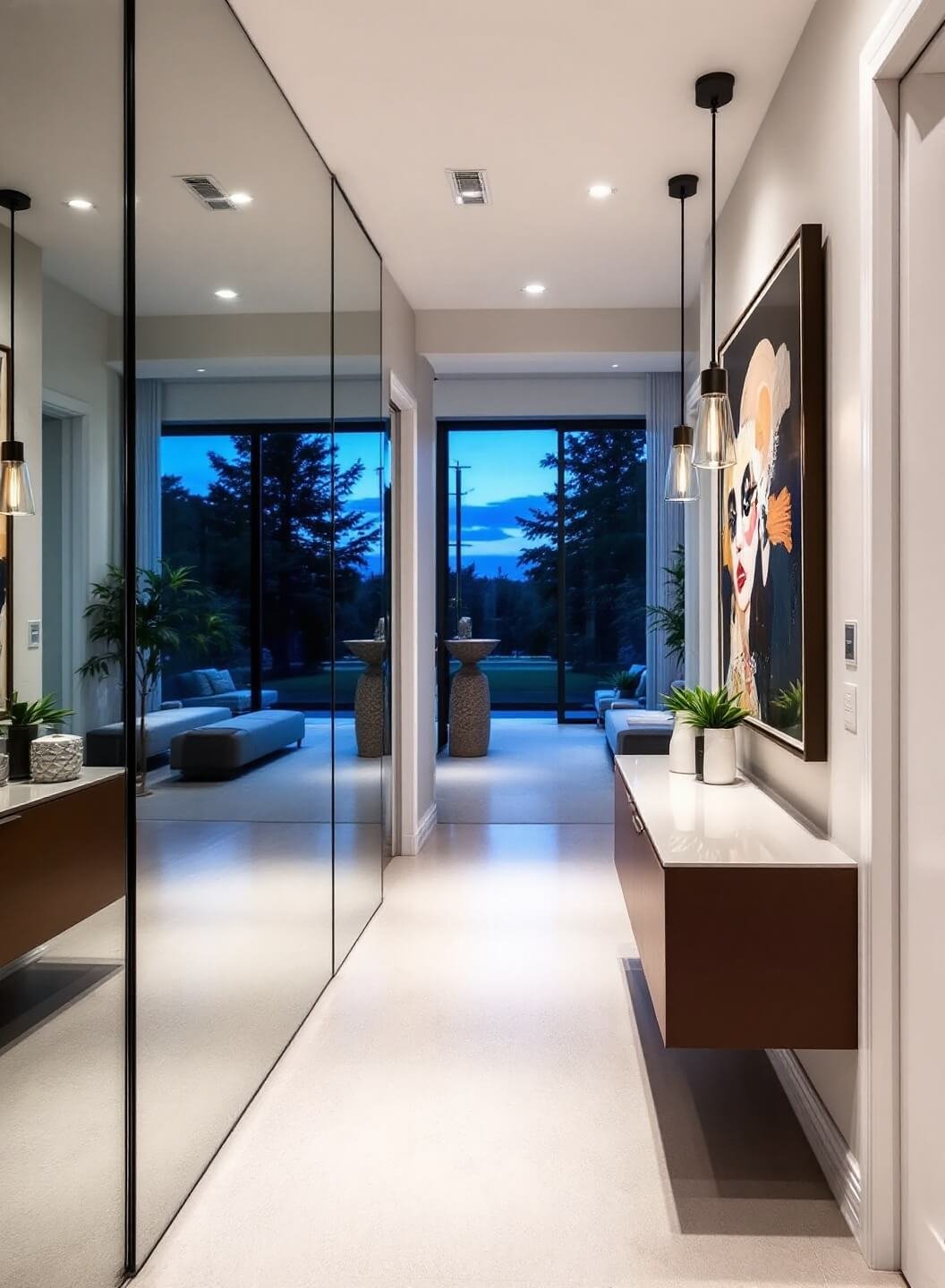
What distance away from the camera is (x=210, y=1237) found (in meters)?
2.01

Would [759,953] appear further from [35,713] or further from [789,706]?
[35,713]

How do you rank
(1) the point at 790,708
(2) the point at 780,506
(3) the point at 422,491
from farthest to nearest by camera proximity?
(3) the point at 422,491
(2) the point at 780,506
(1) the point at 790,708

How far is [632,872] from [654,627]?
5.58 meters

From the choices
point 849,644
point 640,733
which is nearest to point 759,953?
point 849,644

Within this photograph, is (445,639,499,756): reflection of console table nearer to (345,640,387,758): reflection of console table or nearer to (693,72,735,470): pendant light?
(345,640,387,758): reflection of console table

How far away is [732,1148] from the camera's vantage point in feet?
7.74

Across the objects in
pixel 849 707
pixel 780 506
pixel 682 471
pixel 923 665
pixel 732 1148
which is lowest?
pixel 732 1148

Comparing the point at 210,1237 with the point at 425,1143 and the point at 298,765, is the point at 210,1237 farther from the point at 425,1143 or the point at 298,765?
the point at 298,765

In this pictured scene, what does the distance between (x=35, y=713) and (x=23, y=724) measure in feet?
0.12

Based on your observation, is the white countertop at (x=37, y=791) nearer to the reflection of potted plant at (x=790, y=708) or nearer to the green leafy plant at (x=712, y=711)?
the reflection of potted plant at (x=790, y=708)

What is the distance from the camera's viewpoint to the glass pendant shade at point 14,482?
141cm

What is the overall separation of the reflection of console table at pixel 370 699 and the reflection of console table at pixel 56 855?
1928 millimetres

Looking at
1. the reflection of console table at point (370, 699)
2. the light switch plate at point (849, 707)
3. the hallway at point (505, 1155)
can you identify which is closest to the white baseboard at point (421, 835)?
the reflection of console table at point (370, 699)

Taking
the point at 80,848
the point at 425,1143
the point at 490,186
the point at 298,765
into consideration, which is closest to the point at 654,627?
the point at 490,186
